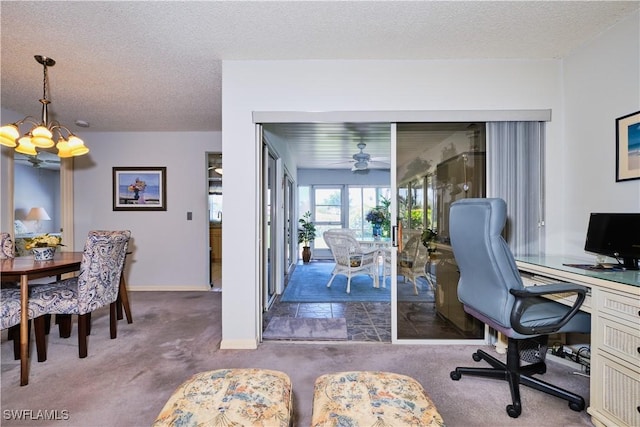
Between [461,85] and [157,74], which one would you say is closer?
[461,85]

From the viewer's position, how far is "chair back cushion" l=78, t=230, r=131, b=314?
2357 millimetres

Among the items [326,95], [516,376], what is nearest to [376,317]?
[516,376]

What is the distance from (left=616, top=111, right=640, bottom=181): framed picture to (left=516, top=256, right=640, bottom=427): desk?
71 cm

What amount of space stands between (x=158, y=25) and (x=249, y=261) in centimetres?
187

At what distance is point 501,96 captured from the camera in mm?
2545

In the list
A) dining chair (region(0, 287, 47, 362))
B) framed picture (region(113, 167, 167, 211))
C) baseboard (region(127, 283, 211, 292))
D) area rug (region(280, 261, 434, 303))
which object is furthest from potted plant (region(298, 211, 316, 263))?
A: dining chair (region(0, 287, 47, 362))

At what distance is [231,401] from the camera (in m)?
1.12

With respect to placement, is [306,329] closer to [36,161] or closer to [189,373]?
[189,373]

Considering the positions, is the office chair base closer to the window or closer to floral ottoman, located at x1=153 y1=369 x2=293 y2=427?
floral ottoman, located at x1=153 y1=369 x2=293 y2=427

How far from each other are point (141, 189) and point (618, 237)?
5.38m

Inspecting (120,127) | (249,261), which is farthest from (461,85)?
(120,127)

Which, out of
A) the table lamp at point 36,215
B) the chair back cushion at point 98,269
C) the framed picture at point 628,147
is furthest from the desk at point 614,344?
the table lamp at point 36,215

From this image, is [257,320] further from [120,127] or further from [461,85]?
[120,127]

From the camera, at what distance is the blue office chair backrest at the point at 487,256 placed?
164 cm
